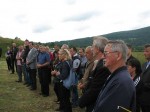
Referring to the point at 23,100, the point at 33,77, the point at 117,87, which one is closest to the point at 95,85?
the point at 117,87

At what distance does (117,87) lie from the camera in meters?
3.43

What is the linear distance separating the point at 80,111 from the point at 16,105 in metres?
2.83

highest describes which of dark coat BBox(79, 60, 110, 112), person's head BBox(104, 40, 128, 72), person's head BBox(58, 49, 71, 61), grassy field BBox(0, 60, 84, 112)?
person's head BBox(104, 40, 128, 72)

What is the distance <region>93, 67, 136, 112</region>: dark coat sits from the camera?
3.40 metres

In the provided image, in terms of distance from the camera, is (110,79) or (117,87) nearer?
(117,87)

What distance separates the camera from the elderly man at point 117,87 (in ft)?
11.2

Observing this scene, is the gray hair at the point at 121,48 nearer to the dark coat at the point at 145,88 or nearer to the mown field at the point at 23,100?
the dark coat at the point at 145,88

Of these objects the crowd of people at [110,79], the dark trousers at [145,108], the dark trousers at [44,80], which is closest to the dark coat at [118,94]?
the crowd of people at [110,79]

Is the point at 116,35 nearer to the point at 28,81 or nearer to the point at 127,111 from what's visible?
the point at 28,81

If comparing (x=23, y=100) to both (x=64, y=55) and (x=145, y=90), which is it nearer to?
(x=64, y=55)

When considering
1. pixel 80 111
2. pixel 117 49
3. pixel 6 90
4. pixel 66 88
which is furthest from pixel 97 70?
pixel 6 90

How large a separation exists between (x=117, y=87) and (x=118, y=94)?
0.26 feet

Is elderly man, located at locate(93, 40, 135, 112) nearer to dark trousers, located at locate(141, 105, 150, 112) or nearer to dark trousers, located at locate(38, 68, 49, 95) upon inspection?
dark trousers, located at locate(141, 105, 150, 112)

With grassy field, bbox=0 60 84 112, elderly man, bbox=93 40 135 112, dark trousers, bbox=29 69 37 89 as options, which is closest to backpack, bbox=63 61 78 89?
grassy field, bbox=0 60 84 112
